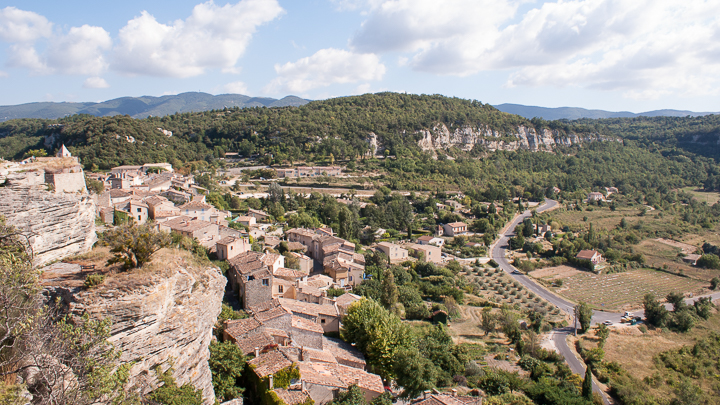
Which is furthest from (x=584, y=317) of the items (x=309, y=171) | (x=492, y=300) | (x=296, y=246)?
(x=309, y=171)

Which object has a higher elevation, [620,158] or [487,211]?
[620,158]

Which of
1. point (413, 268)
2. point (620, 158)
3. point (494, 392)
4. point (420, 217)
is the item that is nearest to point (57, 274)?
point (494, 392)

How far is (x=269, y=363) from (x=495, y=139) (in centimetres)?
10132

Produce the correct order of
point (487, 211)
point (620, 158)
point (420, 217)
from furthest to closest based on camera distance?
point (620, 158)
point (487, 211)
point (420, 217)

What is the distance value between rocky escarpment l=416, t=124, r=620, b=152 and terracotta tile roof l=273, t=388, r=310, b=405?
85494 millimetres

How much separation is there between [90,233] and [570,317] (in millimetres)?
34166

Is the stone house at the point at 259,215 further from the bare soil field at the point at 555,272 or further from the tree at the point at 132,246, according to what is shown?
the tree at the point at 132,246

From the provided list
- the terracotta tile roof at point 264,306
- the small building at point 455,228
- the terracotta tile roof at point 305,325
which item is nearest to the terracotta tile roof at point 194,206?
the terracotta tile roof at point 264,306

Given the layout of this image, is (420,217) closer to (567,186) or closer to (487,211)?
(487,211)

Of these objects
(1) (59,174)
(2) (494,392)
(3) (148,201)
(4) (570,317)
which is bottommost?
(4) (570,317)

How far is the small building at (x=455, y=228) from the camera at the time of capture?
5500 centimetres

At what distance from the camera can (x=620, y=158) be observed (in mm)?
103250

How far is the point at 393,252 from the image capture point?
40062mm

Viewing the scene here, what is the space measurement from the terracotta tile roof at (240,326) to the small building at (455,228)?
41.4 metres
